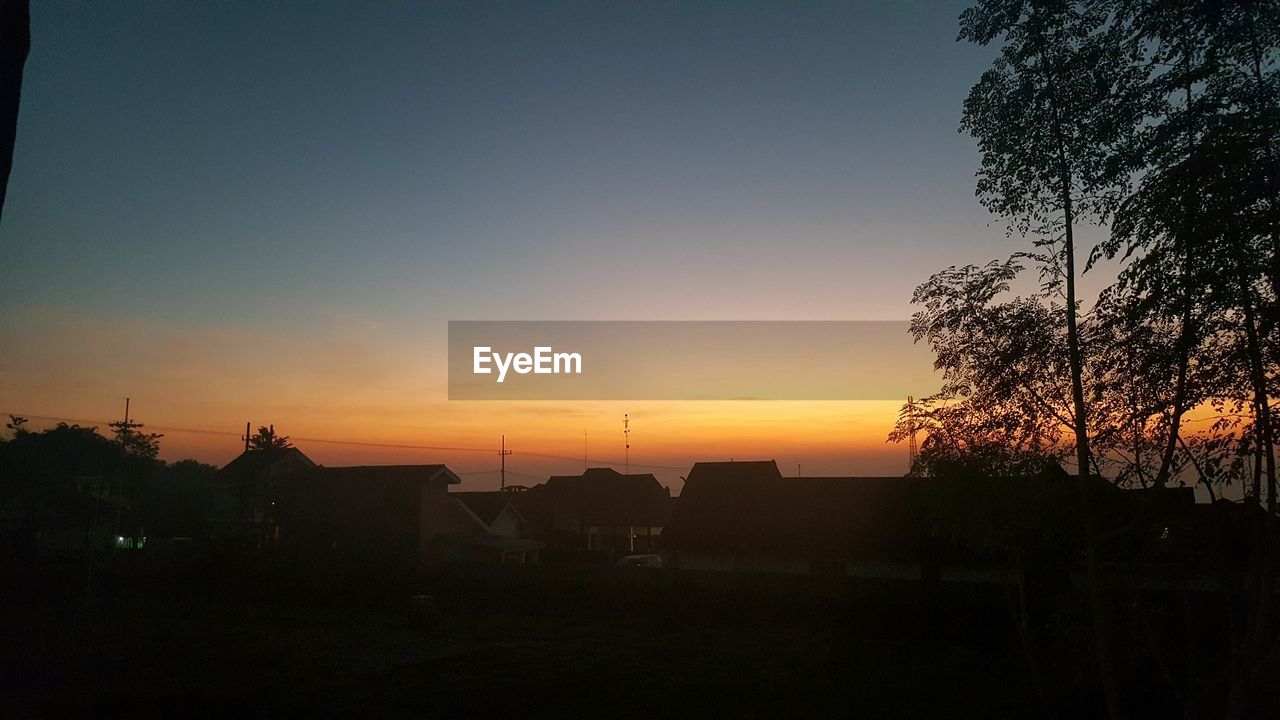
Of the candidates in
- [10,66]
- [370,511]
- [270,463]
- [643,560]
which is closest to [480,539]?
[370,511]

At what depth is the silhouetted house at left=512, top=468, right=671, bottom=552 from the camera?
63.2 m

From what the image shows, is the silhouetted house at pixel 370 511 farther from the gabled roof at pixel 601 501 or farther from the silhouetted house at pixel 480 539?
the gabled roof at pixel 601 501

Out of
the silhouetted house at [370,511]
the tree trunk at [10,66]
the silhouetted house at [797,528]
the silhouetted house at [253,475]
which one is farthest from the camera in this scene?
the silhouetted house at [253,475]

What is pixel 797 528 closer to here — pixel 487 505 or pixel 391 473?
pixel 391 473

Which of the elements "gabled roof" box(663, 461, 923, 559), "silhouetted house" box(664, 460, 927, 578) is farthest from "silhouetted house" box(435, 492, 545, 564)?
"silhouetted house" box(664, 460, 927, 578)

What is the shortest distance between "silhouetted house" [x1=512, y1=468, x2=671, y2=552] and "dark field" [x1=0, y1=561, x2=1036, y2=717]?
85.9ft

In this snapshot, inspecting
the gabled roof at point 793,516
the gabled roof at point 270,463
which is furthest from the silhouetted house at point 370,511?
the gabled roof at point 793,516

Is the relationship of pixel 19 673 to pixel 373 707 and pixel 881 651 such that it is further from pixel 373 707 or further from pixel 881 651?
pixel 881 651

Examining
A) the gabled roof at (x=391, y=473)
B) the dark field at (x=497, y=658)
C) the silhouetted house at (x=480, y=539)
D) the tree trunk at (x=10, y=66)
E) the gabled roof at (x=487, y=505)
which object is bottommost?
the dark field at (x=497, y=658)

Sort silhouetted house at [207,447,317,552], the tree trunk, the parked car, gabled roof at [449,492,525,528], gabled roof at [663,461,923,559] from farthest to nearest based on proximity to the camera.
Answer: silhouetted house at [207,447,317,552] → gabled roof at [449,492,525,528] → the parked car → gabled roof at [663,461,923,559] → the tree trunk

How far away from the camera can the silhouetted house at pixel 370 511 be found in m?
51.3

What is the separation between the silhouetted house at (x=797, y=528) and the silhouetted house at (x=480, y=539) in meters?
11.7

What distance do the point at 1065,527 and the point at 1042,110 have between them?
688 centimetres

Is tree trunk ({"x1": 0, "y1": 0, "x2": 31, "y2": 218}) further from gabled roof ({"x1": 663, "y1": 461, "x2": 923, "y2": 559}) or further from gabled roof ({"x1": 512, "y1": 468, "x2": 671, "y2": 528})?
gabled roof ({"x1": 512, "y1": 468, "x2": 671, "y2": 528})
